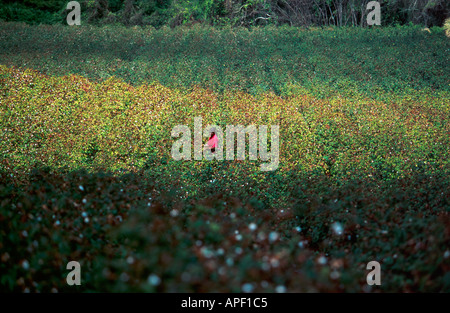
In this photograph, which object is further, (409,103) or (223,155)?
(409,103)

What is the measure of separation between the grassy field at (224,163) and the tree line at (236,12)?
490cm

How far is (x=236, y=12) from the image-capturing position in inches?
727

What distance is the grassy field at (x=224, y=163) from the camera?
238cm

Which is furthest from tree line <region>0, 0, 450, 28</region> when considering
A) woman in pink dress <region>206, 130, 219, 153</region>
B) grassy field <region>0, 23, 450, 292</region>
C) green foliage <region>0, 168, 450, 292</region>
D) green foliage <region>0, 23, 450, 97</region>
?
green foliage <region>0, 168, 450, 292</region>

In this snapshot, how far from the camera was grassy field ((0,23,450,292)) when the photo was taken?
2377 millimetres

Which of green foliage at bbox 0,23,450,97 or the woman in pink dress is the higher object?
green foliage at bbox 0,23,450,97

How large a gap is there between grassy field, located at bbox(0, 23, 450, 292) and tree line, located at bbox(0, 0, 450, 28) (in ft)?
16.1

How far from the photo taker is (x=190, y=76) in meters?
9.52

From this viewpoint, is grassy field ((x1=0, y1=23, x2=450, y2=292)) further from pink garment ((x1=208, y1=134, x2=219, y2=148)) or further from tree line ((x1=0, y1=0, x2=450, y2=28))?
tree line ((x1=0, y1=0, x2=450, y2=28))
